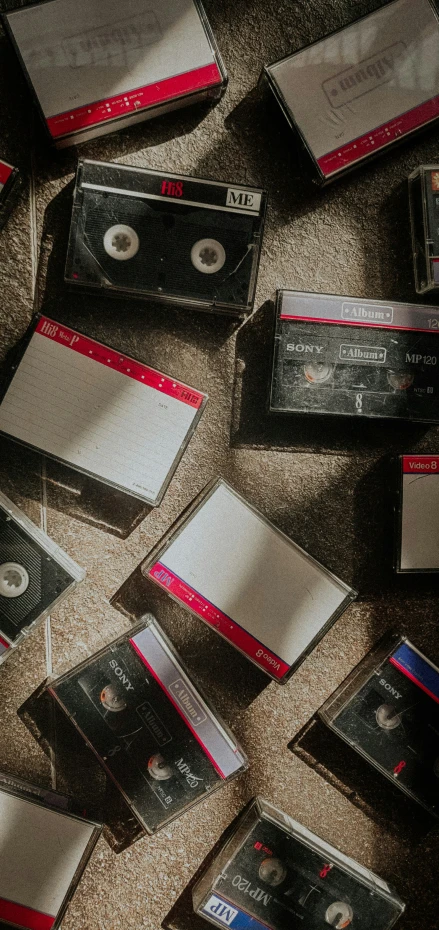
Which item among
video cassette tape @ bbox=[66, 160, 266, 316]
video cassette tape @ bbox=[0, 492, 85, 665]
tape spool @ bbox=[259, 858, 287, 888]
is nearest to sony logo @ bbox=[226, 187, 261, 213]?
video cassette tape @ bbox=[66, 160, 266, 316]

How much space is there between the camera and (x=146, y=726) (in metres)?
1.59

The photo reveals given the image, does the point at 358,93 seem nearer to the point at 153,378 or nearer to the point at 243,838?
the point at 153,378

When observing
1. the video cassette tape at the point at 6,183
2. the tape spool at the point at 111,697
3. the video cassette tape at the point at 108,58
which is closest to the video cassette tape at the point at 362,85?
the video cassette tape at the point at 108,58

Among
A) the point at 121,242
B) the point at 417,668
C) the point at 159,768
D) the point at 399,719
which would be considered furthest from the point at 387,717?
the point at 121,242

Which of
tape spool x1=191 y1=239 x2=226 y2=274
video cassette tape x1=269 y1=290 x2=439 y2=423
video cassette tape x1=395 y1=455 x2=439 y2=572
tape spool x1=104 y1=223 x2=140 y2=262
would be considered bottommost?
video cassette tape x1=395 y1=455 x2=439 y2=572

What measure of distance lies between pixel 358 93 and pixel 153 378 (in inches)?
33.0

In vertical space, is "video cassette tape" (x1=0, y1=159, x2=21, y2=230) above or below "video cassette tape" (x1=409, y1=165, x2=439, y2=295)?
above

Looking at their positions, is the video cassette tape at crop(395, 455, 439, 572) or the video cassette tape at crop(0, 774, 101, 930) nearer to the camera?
the video cassette tape at crop(0, 774, 101, 930)

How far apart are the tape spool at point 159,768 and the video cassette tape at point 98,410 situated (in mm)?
602

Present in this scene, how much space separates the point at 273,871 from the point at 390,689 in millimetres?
508

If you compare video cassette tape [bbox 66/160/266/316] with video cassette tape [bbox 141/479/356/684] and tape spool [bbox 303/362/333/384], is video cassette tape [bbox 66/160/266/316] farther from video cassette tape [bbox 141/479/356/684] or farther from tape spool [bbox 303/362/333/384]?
video cassette tape [bbox 141/479/356/684]

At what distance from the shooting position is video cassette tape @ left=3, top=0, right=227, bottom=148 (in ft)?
5.01

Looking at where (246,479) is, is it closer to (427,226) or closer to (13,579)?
(13,579)

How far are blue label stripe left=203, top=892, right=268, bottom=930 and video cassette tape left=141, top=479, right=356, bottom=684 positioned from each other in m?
0.55
